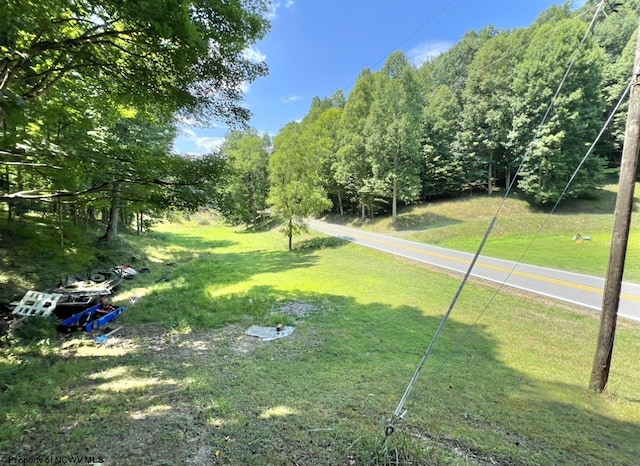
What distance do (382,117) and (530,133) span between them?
14.2 metres

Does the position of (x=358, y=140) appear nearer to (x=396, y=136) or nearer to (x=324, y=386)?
(x=396, y=136)

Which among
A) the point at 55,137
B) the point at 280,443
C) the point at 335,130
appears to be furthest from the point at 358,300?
the point at 335,130

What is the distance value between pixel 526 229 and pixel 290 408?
23.5m

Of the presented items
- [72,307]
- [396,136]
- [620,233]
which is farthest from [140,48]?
[396,136]

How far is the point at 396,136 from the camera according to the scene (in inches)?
941

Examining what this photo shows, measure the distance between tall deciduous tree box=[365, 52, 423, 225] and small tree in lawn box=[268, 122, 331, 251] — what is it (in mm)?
7449

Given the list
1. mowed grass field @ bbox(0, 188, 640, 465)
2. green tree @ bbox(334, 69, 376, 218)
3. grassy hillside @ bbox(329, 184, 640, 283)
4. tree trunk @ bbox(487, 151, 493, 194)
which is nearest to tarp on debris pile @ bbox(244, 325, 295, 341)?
Answer: mowed grass field @ bbox(0, 188, 640, 465)

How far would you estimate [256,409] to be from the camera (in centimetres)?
351

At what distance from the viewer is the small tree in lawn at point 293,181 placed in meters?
19.7

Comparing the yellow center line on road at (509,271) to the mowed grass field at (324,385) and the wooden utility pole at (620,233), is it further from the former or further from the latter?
the wooden utility pole at (620,233)

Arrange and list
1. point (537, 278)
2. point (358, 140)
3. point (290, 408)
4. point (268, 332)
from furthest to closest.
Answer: point (358, 140), point (537, 278), point (268, 332), point (290, 408)

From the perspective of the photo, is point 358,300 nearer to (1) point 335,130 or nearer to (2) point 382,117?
(2) point 382,117

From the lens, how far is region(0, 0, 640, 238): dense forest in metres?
3.88

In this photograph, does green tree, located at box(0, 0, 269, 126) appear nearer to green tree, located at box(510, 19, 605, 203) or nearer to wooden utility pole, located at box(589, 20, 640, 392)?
wooden utility pole, located at box(589, 20, 640, 392)
